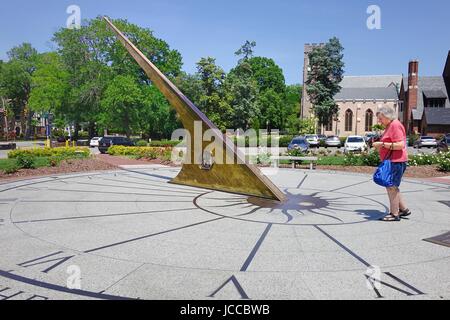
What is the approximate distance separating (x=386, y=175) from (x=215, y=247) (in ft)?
10.3

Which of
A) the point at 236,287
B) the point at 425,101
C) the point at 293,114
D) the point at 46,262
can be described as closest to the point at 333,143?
the point at 425,101

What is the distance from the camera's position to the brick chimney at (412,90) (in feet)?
197

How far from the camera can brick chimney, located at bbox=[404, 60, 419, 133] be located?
6019 cm

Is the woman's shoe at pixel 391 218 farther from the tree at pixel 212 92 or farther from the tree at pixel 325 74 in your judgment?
the tree at pixel 325 74

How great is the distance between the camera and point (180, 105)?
882 cm

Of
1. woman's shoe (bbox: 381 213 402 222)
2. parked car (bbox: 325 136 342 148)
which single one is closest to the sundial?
woman's shoe (bbox: 381 213 402 222)

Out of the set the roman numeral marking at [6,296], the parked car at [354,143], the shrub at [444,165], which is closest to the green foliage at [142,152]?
the shrub at [444,165]

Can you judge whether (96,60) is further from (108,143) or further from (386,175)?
(386,175)

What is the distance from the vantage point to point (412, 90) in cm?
6078

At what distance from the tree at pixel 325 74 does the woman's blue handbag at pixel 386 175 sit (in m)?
50.7

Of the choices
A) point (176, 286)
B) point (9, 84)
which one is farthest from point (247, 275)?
point (9, 84)

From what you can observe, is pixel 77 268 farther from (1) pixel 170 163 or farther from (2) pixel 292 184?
(1) pixel 170 163

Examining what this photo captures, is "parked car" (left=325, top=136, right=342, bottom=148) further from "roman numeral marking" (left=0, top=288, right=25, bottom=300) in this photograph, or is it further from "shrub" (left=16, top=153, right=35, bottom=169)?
"roman numeral marking" (left=0, top=288, right=25, bottom=300)

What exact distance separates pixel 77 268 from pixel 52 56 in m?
50.9
